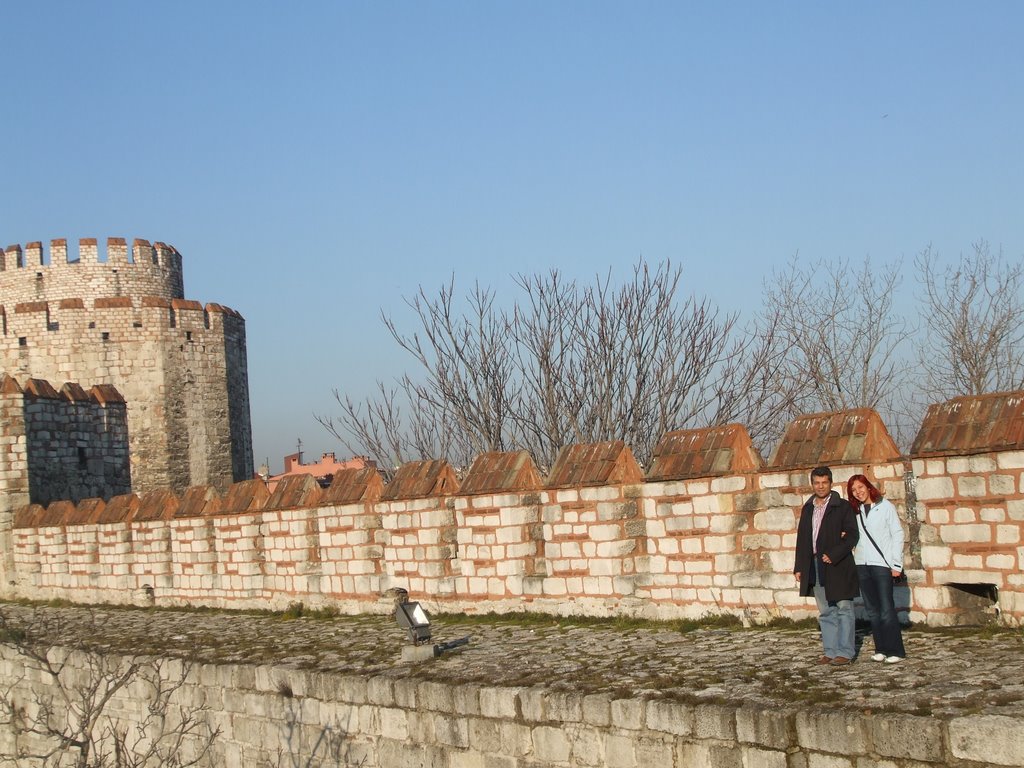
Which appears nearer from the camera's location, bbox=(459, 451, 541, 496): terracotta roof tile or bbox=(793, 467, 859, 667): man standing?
bbox=(793, 467, 859, 667): man standing

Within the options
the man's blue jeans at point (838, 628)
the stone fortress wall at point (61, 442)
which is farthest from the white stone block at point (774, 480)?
the stone fortress wall at point (61, 442)

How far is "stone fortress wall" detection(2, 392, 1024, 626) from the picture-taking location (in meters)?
6.55

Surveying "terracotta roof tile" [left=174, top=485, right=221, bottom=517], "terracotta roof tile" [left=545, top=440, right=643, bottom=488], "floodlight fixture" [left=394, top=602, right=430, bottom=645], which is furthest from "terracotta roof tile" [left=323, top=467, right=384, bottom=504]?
"floodlight fixture" [left=394, top=602, right=430, bottom=645]

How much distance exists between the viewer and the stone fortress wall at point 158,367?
26.5 metres

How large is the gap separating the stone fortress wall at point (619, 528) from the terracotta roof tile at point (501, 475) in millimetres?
13

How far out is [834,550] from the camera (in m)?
6.11

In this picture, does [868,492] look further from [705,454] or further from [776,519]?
[705,454]

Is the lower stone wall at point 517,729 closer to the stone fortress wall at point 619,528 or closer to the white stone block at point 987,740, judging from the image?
the white stone block at point 987,740

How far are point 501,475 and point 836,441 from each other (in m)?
Result: 2.89

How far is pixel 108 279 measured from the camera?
31.1 meters

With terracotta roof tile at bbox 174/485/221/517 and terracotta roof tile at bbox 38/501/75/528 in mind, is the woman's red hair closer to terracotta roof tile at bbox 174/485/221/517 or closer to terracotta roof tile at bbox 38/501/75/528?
terracotta roof tile at bbox 174/485/221/517

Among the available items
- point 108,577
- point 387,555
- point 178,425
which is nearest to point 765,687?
point 387,555

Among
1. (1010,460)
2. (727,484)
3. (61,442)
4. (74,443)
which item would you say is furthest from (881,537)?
(74,443)

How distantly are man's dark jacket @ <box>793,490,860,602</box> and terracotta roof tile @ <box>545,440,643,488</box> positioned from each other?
2023 millimetres
